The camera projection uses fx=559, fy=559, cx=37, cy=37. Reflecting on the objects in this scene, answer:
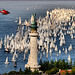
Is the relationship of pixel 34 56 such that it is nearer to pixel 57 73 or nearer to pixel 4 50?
pixel 57 73

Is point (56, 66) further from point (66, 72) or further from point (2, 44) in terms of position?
point (2, 44)

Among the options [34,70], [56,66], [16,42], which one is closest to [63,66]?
[56,66]

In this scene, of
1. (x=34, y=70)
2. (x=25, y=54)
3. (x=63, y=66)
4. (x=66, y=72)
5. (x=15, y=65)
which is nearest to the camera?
(x=66, y=72)

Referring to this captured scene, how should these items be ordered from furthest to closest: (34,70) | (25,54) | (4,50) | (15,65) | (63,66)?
1. (4,50)
2. (25,54)
3. (15,65)
4. (63,66)
5. (34,70)

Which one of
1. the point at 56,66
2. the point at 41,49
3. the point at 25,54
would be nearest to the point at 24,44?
the point at 41,49

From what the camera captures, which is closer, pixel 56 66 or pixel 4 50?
pixel 56 66

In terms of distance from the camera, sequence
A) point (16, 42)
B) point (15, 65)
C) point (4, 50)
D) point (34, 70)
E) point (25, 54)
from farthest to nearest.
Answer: point (16, 42), point (4, 50), point (25, 54), point (15, 65), point (34, 70)

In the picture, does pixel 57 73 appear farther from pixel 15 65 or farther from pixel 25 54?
pixel 25 54

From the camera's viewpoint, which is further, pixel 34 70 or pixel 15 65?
pixel 15 65

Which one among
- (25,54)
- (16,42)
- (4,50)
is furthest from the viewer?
(16,42)
